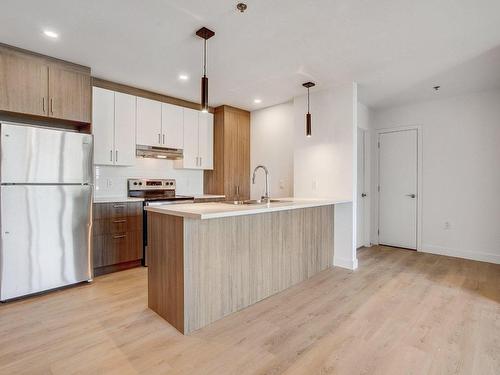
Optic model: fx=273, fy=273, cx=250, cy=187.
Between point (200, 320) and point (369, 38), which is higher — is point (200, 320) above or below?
below

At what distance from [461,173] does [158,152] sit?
4732 mm

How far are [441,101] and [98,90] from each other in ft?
16.9

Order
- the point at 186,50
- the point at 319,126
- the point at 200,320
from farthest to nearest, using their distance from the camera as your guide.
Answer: the point at 319,126 < the point at 186,50 < the point at 200,320

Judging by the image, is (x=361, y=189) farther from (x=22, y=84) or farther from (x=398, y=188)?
(x=22, y=84)

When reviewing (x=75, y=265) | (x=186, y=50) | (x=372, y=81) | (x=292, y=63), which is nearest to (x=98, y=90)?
(x=186, y=50)

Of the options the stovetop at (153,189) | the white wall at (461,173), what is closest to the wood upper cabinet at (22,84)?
the stovetop at (153,189)

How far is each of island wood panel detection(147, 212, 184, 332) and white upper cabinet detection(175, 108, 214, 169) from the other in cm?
227

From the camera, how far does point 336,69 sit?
3.25 m

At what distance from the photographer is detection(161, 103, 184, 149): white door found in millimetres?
4277

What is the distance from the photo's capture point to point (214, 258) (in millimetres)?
2289

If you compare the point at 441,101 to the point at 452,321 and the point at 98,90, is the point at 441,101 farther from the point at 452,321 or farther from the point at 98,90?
the point at 98,90

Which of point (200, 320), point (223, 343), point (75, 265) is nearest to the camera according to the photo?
point (223, 343)

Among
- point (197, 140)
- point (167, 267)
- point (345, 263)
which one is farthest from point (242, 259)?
point (197, 140)

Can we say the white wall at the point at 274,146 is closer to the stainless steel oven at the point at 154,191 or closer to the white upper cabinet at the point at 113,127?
the stainless steel oven at the point at 154,191
